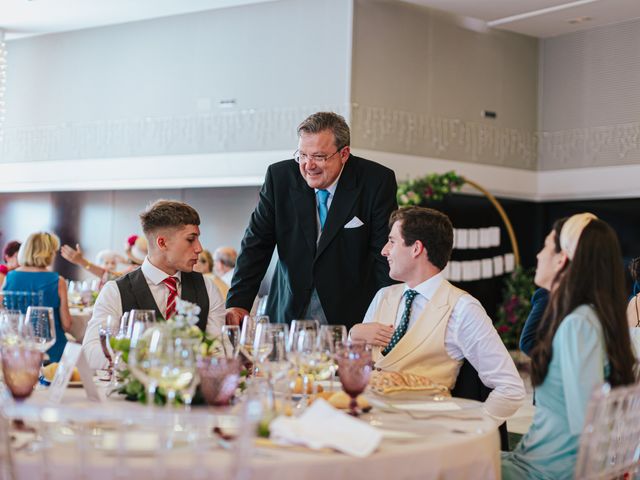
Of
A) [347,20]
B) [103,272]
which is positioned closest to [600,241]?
[103,272]

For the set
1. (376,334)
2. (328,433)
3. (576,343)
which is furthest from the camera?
(376,334)

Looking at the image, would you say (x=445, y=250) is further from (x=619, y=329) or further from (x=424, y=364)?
(x=619, y=329)

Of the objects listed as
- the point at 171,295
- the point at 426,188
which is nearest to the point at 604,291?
the point at 171,295

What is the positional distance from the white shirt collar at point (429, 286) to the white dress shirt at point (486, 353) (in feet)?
0.38

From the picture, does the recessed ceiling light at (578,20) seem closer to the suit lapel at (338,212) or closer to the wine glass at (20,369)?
the suit lapel at (338,212)

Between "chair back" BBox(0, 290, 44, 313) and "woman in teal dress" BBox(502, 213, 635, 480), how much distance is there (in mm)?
4904

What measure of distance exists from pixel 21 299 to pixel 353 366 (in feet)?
16.3

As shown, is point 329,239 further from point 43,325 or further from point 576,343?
point 576,343

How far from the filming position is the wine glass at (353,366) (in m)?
2.52

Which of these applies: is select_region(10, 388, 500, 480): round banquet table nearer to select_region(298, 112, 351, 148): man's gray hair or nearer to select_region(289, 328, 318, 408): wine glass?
select_region(289, 328, 318, 408): wine glass

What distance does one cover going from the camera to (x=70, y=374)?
8.50 feet

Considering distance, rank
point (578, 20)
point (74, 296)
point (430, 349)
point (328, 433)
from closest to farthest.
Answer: point (328, 433)
point (430, 349)
point (74, 296)
point (578, 20)

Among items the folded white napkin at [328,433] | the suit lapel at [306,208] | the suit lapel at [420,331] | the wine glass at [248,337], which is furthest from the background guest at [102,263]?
the folded white napkin at [328,433]

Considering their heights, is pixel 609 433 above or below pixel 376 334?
below
